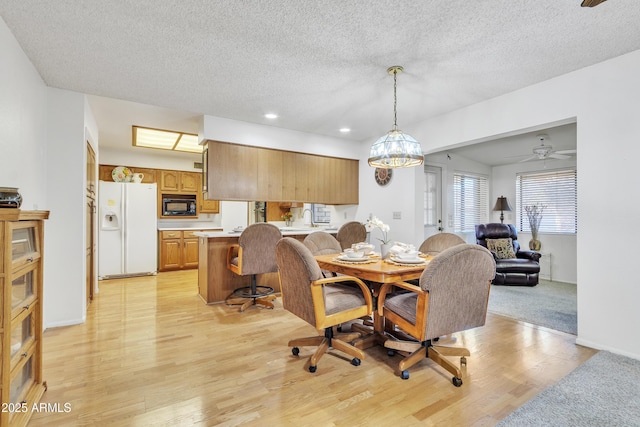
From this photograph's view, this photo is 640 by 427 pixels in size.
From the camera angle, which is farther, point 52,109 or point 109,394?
point 52,109

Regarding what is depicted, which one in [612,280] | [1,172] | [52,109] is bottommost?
[612,280]

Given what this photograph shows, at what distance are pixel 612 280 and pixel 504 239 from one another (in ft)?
9.38

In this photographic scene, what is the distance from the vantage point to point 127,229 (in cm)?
559

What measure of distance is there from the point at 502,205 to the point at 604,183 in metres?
3.59

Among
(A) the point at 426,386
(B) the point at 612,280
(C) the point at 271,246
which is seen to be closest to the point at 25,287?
(C) the point at 271,246

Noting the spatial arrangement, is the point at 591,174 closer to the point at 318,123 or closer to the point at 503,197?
the point at 318,123

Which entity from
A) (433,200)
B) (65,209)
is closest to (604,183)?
(433,200)

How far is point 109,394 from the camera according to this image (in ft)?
6.29

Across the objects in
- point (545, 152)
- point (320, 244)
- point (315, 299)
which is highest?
point (545, 152)

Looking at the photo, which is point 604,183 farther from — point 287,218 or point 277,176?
point 287,218

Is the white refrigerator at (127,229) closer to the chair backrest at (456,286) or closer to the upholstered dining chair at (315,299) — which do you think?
the upholstered dining chair at (315,299)

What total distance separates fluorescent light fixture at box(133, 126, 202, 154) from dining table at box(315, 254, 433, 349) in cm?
321

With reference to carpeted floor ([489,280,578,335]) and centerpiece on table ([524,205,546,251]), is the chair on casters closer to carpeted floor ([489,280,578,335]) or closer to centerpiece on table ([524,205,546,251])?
carpeted floor ([489,280,578,335])

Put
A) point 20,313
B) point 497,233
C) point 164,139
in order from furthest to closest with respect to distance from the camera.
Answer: point 497,233, point 164,139, point 20,313
